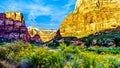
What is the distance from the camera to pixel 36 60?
23.7m

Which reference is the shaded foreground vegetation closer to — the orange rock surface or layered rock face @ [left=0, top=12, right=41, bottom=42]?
layered rock face @ [left=0, top=12, right=41, bottom=42]

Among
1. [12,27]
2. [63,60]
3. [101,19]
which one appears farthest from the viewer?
[101,19]

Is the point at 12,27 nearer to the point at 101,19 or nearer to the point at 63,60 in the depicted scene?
the point at 101,19

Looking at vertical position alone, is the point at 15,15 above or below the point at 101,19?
above

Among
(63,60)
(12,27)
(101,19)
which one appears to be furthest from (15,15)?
(63,60)

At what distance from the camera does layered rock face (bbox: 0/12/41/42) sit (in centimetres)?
16321

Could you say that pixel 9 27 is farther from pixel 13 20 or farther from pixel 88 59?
pixel 88 59

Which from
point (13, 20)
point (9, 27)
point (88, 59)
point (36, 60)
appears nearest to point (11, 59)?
point (36, 60)

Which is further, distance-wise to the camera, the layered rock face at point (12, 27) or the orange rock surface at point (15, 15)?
the orange rock surface at point (15, 15)

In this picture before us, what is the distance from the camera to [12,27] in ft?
564

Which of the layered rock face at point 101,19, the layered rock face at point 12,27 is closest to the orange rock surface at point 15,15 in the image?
the layered rock face at point 12,27

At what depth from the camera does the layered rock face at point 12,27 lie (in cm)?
16321

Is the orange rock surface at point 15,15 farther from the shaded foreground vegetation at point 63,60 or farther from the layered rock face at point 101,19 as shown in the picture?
the shaded foreground vegetation at point 63,60

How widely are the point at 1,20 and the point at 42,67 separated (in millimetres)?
157795
